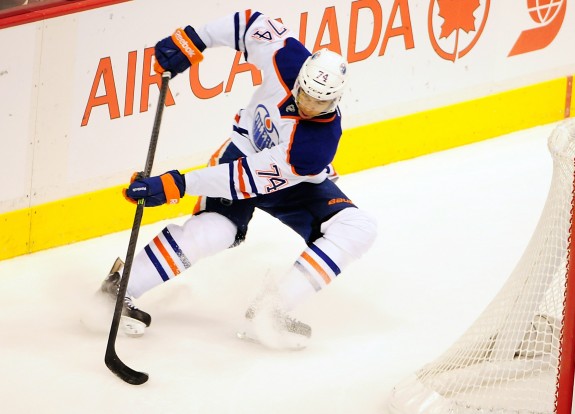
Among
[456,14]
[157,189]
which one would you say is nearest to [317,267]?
[157,189]

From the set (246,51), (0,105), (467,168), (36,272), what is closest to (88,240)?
(36,272)

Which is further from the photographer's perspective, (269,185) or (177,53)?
(177,53)

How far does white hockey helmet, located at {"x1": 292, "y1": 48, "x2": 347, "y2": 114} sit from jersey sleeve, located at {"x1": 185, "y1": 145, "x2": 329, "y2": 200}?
218 millimetres

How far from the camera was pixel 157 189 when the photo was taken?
160 inches

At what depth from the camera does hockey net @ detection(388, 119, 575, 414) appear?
370 cm

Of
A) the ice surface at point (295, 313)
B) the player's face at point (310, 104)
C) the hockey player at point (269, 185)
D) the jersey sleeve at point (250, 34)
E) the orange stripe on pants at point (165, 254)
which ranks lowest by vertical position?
the ice surface at point (295, 313)

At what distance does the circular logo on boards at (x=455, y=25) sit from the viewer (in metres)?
5.86

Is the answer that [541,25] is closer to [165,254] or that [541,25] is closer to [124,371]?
[165,254]

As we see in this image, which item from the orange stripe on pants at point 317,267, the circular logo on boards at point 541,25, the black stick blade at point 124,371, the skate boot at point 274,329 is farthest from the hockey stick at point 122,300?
the circular logo on boards at point 541,25

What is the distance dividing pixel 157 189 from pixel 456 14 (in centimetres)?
232

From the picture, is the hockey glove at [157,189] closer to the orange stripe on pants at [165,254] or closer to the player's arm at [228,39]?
the orange stripe on pants at [165,254]

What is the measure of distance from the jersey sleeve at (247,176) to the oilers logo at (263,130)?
5.8 inches

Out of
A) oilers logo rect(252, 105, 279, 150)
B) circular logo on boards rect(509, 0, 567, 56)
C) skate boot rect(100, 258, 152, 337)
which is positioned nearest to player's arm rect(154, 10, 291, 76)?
oilers logo rect(252, 105, 279, 150)

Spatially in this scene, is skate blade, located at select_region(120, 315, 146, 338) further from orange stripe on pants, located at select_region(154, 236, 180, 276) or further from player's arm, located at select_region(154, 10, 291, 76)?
player's arm, located at select_region(154, 10, 291, 76)
